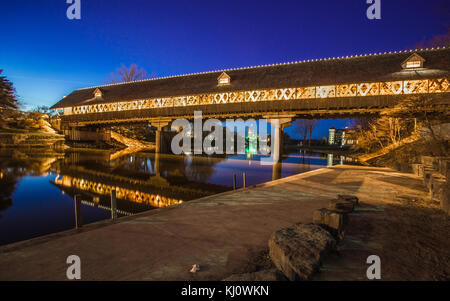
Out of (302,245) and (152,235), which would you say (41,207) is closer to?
(152,235)

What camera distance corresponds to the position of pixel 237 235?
363 cm

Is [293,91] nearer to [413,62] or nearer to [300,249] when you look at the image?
[413,62]

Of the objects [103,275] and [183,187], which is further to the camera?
[183,187]

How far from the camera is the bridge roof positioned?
52.5 feet

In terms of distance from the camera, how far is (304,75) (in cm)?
1872

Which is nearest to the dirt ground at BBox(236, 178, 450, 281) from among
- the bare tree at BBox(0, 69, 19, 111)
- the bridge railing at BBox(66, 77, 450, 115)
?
the bridge railing at BBox(66, 77, 450, 115)

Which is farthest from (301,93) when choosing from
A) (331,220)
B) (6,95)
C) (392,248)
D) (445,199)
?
(6,95)

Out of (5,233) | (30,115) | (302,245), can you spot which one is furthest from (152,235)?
(30,115)

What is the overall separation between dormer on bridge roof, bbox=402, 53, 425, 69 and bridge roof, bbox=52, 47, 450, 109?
0.36m

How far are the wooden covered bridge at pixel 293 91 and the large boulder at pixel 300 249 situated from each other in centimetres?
1544

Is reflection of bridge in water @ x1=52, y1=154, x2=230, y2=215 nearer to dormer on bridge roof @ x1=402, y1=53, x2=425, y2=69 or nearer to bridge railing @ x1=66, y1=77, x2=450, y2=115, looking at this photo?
bridge railing @ x1=66, y1=77, x2=450, y2=115

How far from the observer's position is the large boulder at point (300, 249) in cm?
237

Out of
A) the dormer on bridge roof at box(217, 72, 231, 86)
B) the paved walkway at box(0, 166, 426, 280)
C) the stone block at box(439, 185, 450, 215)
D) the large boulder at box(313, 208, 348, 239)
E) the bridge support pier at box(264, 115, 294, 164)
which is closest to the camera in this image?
the paved walkway at box(0, 166, 426, 280)
